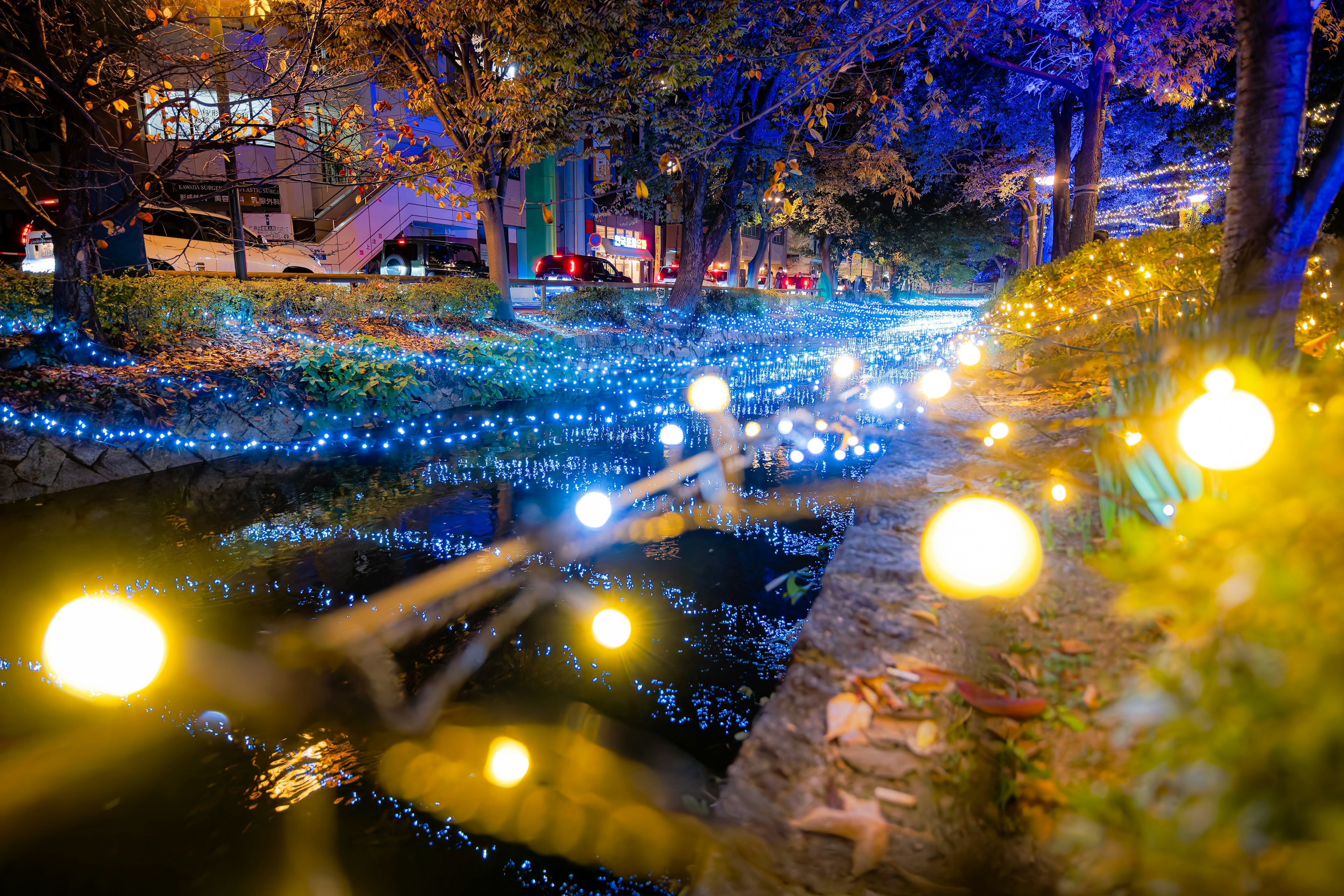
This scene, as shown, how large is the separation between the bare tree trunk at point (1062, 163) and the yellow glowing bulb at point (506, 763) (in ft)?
57.3

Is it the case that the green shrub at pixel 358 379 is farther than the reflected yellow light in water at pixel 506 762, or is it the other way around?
the green shrub at pixel 358 379

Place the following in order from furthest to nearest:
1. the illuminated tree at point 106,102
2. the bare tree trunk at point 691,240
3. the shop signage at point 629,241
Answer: the shop signage at point 629,241, the bare tree trunk at point 691,240, the illuminated tree at point 106,102

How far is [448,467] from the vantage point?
7.13 meters

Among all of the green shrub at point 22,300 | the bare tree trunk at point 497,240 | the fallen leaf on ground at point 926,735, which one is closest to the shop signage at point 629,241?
the bare tree trunk at point 497,240

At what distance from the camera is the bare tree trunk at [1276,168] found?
3873 mm

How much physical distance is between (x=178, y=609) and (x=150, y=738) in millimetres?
1362

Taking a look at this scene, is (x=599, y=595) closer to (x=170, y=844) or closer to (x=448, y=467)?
(x=170, y=844)

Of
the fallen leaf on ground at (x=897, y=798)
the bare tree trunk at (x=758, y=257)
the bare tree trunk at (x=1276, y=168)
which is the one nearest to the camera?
the fallen leaf on ground at (x=897, y=798)

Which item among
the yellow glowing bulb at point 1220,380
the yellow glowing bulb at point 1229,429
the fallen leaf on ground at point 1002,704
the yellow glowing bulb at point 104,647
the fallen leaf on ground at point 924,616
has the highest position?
the yellow glowing bulb at point 1220,380

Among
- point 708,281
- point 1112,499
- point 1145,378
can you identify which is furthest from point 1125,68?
point 708,281

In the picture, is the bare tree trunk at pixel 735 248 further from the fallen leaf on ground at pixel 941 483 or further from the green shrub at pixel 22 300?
the fallen leaf on ground at pixel 941 483

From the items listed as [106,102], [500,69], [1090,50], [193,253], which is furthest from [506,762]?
[193,253]

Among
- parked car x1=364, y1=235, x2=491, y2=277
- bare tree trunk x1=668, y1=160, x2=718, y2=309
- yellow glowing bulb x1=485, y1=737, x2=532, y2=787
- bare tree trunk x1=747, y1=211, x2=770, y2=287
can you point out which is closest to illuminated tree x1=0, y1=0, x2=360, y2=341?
yellow glowing bulb x1=485, y1=737, x2=532, y2=787

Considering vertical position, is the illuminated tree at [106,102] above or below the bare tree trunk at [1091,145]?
below
